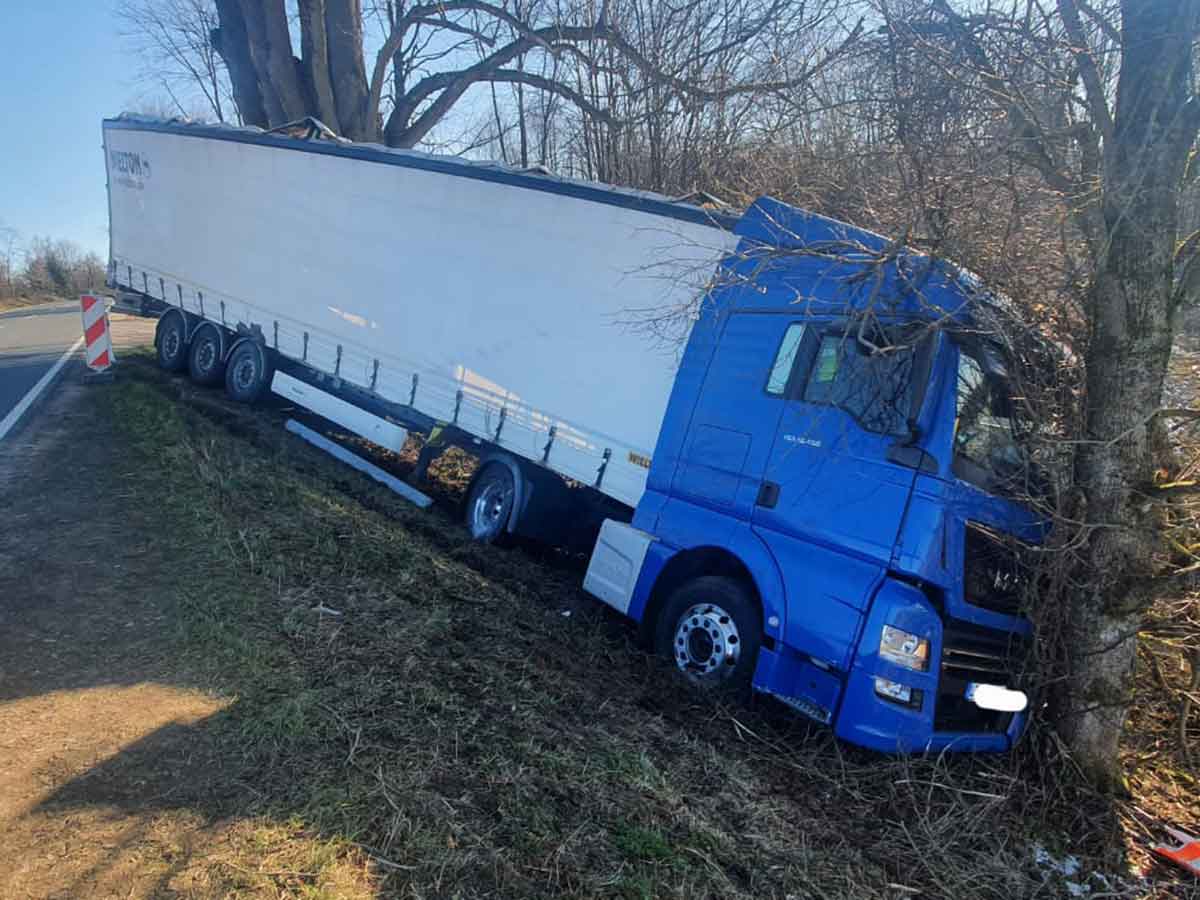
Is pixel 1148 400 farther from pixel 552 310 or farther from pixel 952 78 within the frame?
pixel 552 310

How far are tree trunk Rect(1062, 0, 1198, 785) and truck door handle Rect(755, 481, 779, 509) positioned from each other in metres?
1.59

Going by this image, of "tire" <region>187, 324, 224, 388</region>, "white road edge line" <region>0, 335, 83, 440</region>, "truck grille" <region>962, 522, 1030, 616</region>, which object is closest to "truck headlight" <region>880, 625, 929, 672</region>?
"truck grille" <region>962, 522, 1030, 616</region>

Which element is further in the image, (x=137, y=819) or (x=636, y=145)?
(x=636, y=145)

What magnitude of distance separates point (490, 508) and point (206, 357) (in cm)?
719

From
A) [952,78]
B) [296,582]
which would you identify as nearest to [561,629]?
[296,582]

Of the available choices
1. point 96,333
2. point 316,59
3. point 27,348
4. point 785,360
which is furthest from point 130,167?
point 785,360

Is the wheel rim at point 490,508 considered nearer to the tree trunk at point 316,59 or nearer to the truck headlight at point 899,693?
the truck headlight at point 899,693

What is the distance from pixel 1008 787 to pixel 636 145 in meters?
12.0

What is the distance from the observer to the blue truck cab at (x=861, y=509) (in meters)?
4.30

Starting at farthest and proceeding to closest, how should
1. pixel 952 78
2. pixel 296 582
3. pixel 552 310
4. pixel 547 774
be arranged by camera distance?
pixel 552 310
pixel 296 582
pixel 952 78
pixel 547 774

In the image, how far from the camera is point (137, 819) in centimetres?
303

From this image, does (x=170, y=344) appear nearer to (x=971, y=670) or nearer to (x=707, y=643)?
(x=707, y=643)

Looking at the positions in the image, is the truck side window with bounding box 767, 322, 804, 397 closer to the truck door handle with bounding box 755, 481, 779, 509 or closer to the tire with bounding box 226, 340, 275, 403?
the truck door handle with bounding box 755, 481, 779, 509

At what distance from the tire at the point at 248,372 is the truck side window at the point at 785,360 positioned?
8401 millimetres
